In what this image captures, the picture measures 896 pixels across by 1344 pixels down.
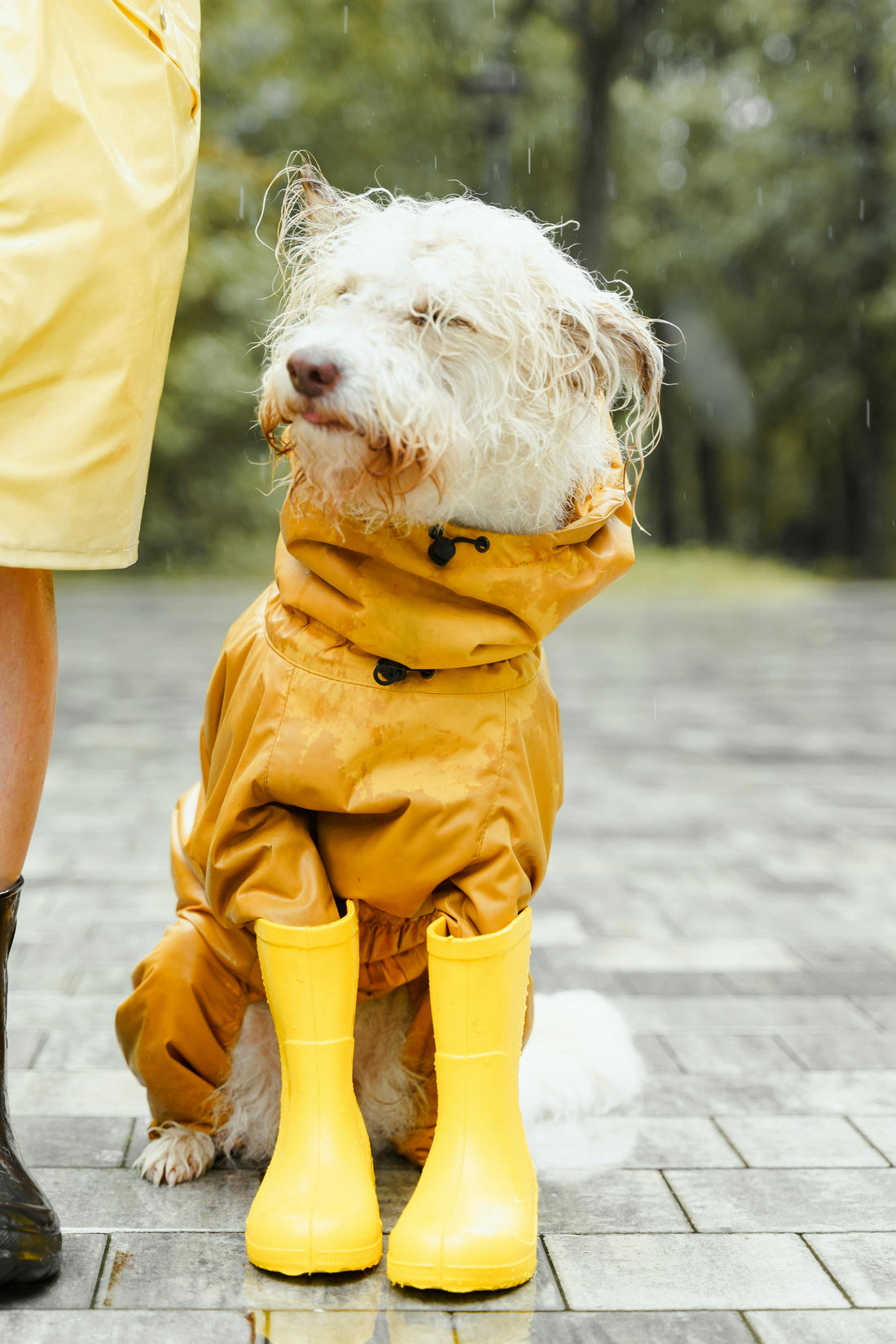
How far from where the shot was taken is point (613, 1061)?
2.74 m

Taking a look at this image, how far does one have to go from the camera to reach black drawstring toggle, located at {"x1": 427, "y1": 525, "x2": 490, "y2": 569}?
6.79ft

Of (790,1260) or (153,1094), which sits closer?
(790,1260)

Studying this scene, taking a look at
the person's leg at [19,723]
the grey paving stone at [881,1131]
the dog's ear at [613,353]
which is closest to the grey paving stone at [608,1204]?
the grey paving stone at [881,1131]

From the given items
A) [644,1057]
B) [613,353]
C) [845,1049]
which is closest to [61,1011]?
[644,1057]

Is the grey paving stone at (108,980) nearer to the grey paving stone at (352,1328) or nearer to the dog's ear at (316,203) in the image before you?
the grey paving stone at (352,1328)

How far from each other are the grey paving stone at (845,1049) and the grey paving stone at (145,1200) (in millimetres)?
1316

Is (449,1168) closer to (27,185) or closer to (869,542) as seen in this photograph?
(27,185)

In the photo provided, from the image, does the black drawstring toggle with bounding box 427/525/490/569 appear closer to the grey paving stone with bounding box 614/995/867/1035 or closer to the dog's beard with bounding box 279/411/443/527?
the dog's beard with bounding box 279/411/443/527

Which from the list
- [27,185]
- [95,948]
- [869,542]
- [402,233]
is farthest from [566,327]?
[869,542]

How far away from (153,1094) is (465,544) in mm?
1137

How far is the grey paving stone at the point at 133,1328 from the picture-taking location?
1.88m

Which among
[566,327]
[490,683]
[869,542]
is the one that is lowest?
[869,542]

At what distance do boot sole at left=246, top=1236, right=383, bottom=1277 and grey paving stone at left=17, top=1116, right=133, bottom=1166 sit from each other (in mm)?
518

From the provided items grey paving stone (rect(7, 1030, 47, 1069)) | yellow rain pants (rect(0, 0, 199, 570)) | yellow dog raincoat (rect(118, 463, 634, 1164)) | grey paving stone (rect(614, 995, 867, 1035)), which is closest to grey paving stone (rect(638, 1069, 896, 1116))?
grey paving stone (rect(614, 995, 867, 1035))
